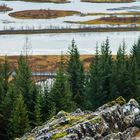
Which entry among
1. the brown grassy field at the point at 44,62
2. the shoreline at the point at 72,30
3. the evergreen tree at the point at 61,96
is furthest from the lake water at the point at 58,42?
the evergreen tree at the point at 61,96

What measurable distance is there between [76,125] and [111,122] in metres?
2.20

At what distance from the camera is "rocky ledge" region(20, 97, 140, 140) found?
25.6m

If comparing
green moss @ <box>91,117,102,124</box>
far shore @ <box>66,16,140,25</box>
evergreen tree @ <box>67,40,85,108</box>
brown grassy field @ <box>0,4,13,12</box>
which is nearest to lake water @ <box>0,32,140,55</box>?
far shore @ <box>66,16,140,25</box>

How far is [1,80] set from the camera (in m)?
59.2

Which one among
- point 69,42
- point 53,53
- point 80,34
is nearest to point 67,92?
point 53,53

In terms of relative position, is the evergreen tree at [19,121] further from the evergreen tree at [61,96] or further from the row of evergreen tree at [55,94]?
the evergreen tree at [61,96]

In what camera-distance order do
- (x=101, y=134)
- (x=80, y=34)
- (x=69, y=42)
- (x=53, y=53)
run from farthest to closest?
(x=80, y=34)
(x=69, y=42)
(x=53, y=53)
(x=101, y=134)

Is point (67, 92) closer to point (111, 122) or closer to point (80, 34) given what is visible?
point (111, 122)

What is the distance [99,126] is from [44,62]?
85.9 metres

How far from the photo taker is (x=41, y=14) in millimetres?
175625

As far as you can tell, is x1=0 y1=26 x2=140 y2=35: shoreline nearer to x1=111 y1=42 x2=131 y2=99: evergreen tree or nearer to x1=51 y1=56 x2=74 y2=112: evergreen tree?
x1=111 y1=42 x2=131 y2=99: evergreen tree

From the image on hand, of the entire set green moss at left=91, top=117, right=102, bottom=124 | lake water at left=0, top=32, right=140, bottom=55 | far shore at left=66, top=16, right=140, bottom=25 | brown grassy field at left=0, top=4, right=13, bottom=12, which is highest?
brown grassy field at left=0, top=4, right=13, bottom=12

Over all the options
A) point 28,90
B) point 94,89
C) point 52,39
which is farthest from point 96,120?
point 52,39

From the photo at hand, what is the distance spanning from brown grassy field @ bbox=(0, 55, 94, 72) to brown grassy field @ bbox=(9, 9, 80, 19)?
57439 mm
